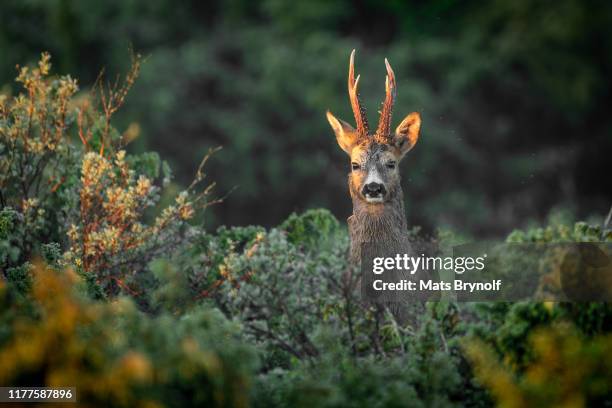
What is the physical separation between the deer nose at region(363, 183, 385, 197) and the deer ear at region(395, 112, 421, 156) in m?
0.45

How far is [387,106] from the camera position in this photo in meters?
8.47

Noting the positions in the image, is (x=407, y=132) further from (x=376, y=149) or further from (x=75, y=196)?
(x=75, y=196)

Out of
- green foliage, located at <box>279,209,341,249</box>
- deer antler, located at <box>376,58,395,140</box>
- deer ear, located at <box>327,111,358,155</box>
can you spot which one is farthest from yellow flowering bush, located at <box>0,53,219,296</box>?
deer antler, located at <box>376,58,395,140</box>

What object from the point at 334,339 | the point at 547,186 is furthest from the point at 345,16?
the point at 334,339

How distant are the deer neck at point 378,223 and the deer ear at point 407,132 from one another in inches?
13.8

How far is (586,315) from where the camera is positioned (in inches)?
267

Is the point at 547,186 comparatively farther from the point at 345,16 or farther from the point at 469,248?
the point at 469,248

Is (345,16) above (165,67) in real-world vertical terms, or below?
above

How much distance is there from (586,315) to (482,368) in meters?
0.78

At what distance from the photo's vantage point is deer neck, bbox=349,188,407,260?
8.48m

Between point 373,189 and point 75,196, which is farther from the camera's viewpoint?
point 75,196

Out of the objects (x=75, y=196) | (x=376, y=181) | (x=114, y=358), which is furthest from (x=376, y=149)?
(x=114, y=358)

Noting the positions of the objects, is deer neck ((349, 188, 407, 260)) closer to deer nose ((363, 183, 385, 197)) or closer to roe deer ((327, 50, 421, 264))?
roe deer ((327, 50, 421, 264))

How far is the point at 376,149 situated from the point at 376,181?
0.27m
